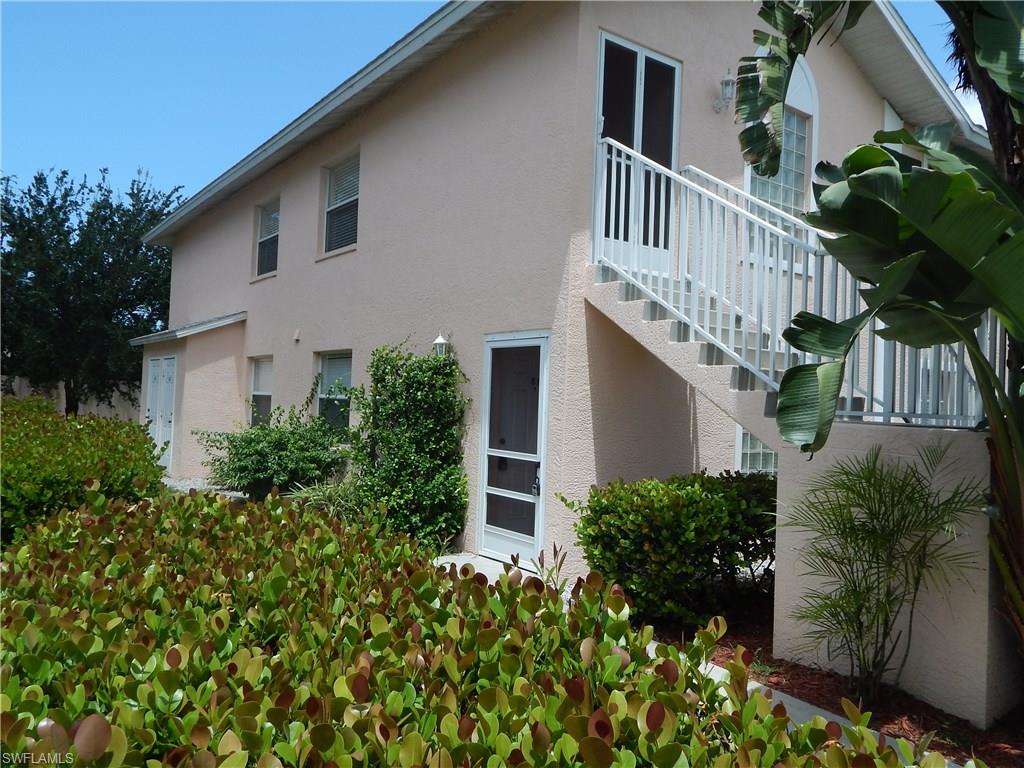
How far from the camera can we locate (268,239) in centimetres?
1508

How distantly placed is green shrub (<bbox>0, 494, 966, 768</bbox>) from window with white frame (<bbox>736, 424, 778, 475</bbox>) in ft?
20.7

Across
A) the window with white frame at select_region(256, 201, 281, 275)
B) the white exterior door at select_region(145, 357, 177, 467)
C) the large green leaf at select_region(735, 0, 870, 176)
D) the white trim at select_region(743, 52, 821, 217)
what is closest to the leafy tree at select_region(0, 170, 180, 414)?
the white exterior door at select_region(145, 357, 177, 467)

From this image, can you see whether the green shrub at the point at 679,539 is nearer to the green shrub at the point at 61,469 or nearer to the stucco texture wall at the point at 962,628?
the stucco texture wall at the point at 962,628

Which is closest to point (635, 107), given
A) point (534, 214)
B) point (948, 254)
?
point (534, 214)

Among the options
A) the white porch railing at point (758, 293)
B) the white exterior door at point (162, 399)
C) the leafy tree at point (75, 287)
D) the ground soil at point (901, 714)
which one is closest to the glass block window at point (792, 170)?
the white porch railing at point (758, 293)

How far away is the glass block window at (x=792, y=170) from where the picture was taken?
1011 centimetres

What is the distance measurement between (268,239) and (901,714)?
13241mm

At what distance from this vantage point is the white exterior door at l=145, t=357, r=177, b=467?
1666 cm

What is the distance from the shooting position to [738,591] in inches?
269

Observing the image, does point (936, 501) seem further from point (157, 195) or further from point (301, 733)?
point (157, 195)

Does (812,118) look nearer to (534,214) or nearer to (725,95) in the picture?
(725,95)

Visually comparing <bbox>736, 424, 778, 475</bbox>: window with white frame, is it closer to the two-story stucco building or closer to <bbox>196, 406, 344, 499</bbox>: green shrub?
the two-story stucco building

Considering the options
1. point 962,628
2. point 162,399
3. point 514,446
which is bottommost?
point 962,628

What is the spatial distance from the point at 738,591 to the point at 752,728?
501cm
